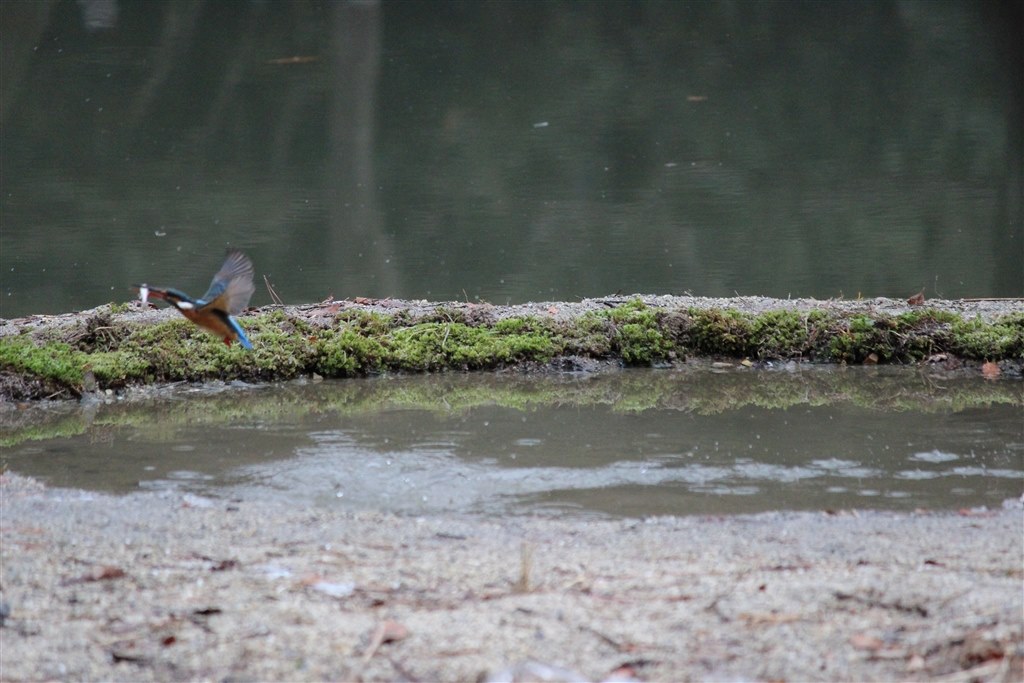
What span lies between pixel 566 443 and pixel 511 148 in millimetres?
8964

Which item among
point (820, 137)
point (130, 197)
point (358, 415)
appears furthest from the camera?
point (820, 137)

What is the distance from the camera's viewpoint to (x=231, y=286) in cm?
409

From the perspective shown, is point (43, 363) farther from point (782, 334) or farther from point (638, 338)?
point (782, 334)

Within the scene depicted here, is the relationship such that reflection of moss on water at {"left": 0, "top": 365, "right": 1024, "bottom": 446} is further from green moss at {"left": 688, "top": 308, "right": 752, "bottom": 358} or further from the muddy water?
green moss at {"left": 688, "top": 308, "right": 752, "bottom": 358}

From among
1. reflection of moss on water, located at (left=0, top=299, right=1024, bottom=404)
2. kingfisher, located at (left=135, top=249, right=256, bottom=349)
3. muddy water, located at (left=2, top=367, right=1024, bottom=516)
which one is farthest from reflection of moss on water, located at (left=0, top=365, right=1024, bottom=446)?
kingfisher, located at (left=135, top=249, right=256, bottom=349)

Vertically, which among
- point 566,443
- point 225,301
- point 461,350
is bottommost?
point 566,443

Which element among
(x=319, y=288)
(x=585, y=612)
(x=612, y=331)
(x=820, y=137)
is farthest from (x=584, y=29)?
(x=585, y=612)

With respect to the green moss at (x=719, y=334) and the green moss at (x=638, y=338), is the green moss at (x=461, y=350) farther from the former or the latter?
the green moss at (x=719, y=334)

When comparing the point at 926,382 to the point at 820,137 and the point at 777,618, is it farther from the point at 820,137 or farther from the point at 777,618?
the point at 820,137

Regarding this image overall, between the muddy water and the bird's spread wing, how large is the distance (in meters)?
0.75

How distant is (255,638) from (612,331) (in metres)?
3.89

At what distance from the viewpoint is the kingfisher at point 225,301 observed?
13.1 feet

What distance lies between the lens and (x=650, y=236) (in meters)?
10.2

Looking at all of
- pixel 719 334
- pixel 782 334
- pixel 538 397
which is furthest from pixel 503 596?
pixel 782 334
